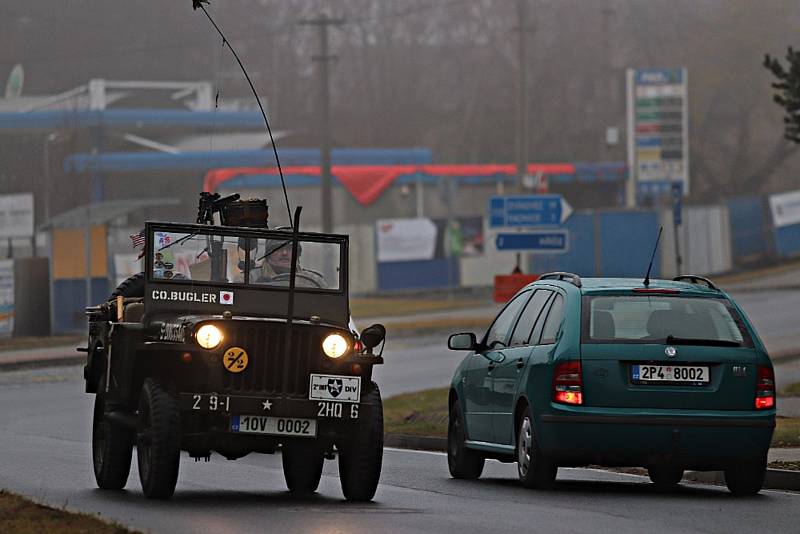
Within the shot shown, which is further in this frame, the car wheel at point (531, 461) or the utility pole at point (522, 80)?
the utility pole at point (522, 80)

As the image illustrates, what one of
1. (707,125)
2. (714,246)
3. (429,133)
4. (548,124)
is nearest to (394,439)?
(714,246)

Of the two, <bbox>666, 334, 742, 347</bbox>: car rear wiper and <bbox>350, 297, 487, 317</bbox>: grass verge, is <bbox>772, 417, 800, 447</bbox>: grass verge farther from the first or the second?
<bbox>350, 297, 487, 317</bbox>: grass verge

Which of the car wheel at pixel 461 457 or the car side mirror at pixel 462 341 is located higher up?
the car side mirror at pixel 462 341

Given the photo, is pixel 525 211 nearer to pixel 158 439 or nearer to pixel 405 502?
pixel 405 502

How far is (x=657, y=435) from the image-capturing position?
11047 mm

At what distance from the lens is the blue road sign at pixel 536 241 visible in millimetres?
28750

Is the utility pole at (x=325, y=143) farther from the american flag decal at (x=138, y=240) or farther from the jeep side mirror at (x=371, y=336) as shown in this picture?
the jeep side mirror at (x=371, y=336)

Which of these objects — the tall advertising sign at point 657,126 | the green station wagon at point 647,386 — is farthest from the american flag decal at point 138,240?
the tall advertising sign at point 657,126

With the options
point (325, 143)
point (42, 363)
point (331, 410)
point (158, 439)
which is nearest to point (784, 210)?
point (325, 143)

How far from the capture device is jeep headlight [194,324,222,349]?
10523 millimetres

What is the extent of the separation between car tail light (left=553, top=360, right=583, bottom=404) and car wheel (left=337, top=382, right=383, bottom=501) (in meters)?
1.16

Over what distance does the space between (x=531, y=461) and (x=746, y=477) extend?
141cm

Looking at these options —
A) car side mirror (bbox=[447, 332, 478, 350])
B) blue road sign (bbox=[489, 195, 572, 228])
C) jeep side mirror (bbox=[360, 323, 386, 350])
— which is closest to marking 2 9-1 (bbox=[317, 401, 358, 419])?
jeep side mirror (bbox=[360, 323, 386, 350])

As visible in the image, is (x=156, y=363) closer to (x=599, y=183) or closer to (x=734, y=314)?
(x=734, y=314)
